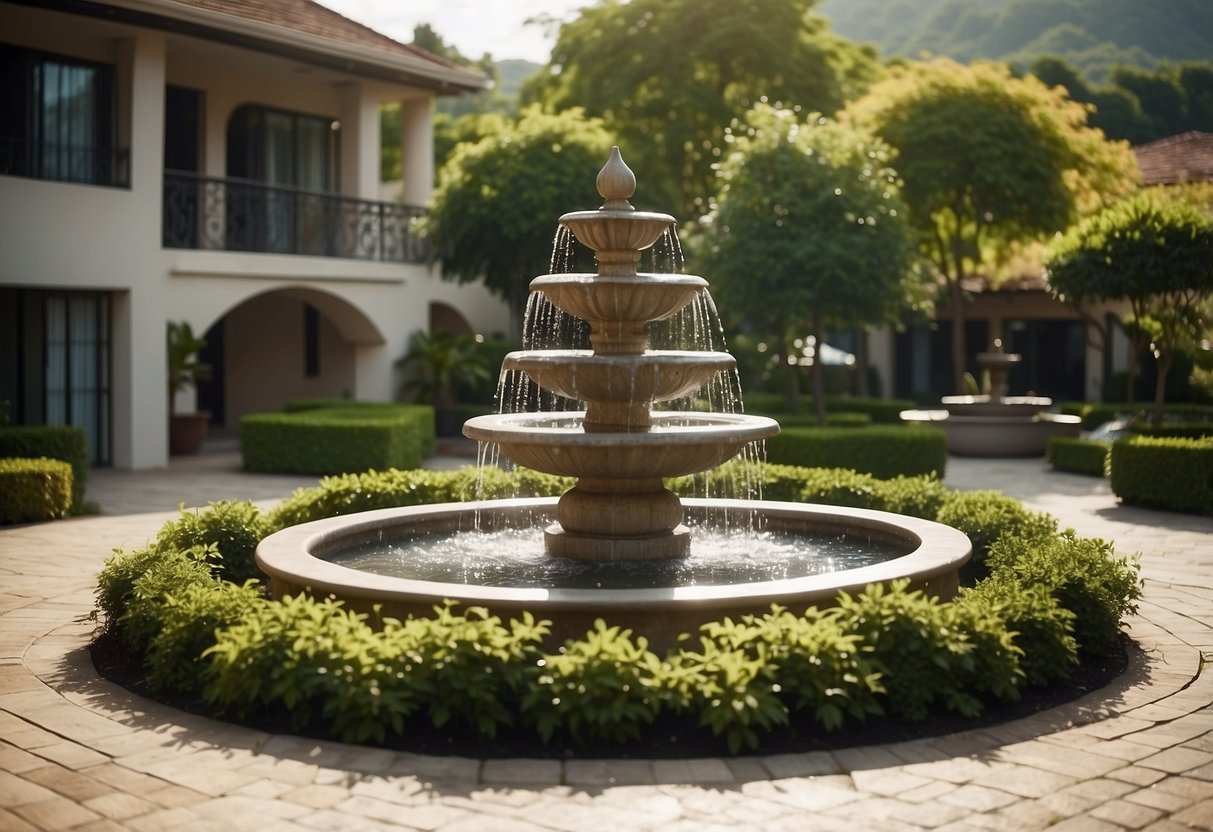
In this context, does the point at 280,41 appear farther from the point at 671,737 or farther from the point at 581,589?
the point at 671,737

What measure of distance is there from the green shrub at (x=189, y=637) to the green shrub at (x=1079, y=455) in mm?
15258

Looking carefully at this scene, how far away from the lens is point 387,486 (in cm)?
1163

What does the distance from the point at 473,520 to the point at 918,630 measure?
5024 mm

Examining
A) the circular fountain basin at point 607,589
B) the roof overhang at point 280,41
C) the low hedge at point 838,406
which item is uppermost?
the roof overhang at point 280,41

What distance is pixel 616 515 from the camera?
9.04 metres

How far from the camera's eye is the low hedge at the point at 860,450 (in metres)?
17.6

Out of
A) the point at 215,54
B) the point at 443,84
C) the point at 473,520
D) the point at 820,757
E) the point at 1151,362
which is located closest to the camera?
the point at 820,757

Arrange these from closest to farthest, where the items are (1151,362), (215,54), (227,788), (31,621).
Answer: (227,788) → (31,621) → (215,54) → (1151,362)

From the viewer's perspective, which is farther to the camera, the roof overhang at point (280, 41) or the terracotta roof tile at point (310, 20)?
the terracotta roof tile at point (310, 20)

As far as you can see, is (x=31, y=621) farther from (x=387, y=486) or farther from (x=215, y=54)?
(x=215, y=54)

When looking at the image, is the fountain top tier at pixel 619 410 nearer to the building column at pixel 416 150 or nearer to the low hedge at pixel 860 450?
the low hedge at pixel 860 450

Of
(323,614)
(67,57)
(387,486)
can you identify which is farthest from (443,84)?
(323,614)

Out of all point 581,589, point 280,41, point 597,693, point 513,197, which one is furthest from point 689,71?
point 597,693

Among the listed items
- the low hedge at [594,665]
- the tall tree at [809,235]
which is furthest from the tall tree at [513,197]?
the low hedge at [594,665]
